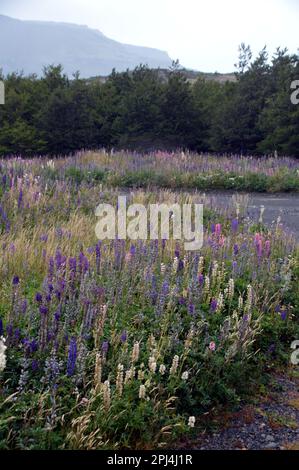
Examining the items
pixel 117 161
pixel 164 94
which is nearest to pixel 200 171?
pixel 117 161

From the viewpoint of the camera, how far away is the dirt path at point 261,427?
12.1 feet

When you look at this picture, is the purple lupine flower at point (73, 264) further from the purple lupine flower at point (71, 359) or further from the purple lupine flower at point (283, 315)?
the purple lupine flower at point (283, 315)

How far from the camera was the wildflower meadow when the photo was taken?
11.3 feet

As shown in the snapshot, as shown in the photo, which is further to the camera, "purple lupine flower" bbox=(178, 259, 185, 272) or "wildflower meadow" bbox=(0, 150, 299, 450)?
"purple lupine flower" bbox=(178, 259, 185, 272)

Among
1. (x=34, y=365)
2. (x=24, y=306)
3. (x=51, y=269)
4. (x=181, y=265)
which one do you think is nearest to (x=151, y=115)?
(x=181, y=265)

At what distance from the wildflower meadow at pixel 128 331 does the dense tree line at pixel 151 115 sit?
47.1 ft

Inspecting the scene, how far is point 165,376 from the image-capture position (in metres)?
4.05

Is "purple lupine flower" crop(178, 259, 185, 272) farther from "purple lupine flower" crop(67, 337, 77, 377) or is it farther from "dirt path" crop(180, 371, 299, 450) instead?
"purple lupine flower" crop(67, 337, 77, 377)

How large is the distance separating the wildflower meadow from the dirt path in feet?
0.42

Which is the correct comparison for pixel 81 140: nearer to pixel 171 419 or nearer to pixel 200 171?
pixel 200 171

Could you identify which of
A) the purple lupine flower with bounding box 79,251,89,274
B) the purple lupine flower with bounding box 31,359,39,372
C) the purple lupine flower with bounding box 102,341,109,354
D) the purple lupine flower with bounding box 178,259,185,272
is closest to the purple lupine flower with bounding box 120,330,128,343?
the purple lupine flower with bounding box 102,341,109,354

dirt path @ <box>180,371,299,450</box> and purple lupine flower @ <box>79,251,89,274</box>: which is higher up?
purple lupine flower @ <box>79,251,89,274</box>

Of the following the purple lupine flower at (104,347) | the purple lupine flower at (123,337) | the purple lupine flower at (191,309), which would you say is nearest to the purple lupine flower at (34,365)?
the purple lupine flower at (104,347)

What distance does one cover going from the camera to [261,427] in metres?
3.91
